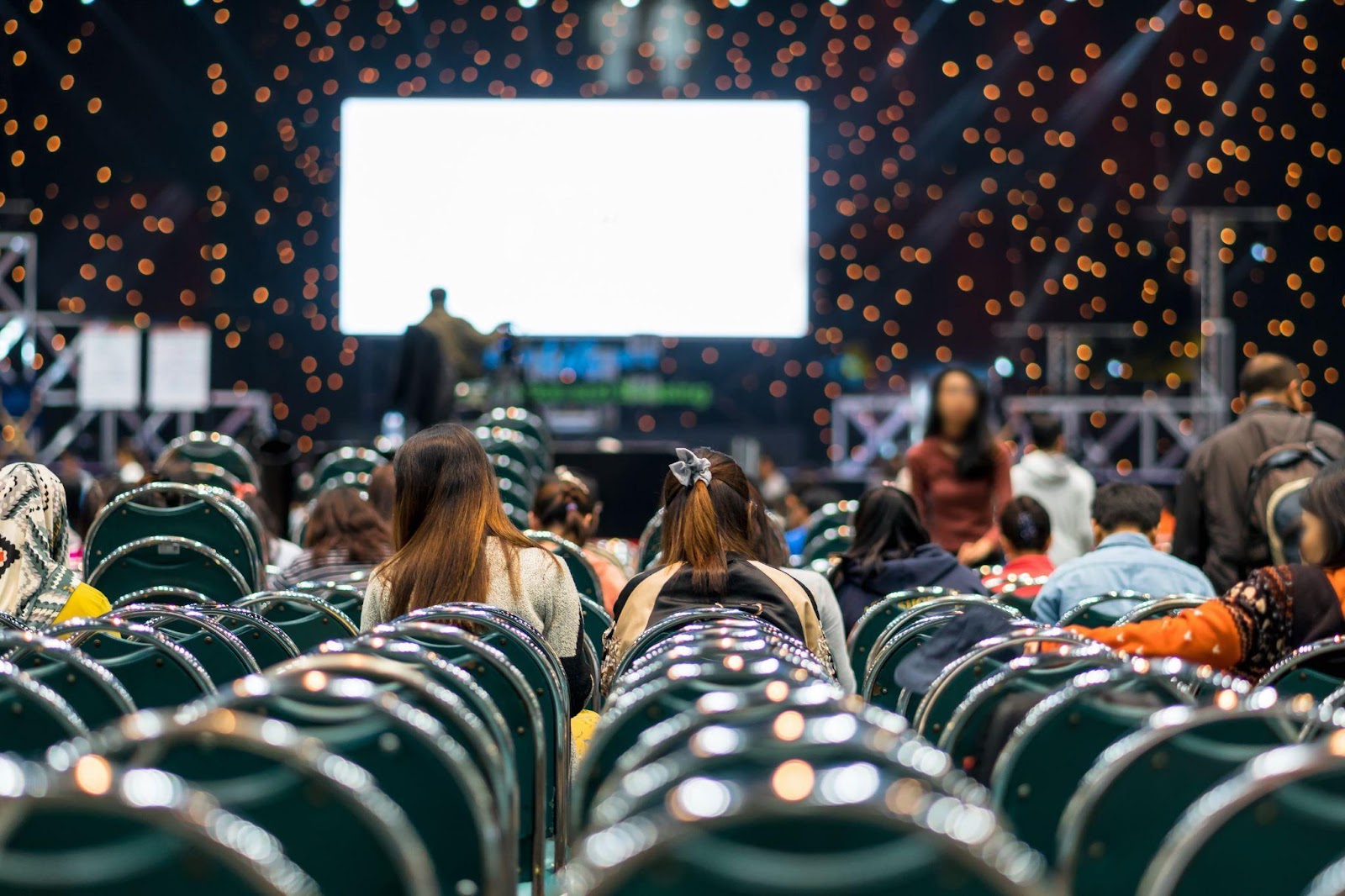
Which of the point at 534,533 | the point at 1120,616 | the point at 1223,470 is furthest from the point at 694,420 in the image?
the point at 1120,616

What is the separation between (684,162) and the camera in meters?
13.0

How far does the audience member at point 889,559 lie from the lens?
418 cm

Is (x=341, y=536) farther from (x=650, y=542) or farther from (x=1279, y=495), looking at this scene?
(x=1279, y=495)

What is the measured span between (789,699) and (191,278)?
1276cm

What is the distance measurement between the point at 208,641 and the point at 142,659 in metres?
0.19

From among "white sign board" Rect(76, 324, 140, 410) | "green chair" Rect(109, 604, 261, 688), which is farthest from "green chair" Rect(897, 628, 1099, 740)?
"white sign board" Rect(76, 324, 140, 410)

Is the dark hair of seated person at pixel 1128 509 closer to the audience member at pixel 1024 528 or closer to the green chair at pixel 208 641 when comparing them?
the audience member at pixel 1024 528

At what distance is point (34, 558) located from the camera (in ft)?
11.4

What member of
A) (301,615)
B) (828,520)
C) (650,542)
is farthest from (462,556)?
(828,520)

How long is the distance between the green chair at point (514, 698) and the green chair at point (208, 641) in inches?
17.1

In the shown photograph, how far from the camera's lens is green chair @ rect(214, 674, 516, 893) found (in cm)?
165

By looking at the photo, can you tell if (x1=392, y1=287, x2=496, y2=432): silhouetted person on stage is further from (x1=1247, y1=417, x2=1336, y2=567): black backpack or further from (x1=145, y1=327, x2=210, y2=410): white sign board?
(x1=1247, y1=417, x2=1336, y2=567): black backpack

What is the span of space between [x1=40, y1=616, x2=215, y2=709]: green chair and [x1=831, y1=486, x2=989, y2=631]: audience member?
2187mm

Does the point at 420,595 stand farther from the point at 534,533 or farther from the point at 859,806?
the point at 859,806
